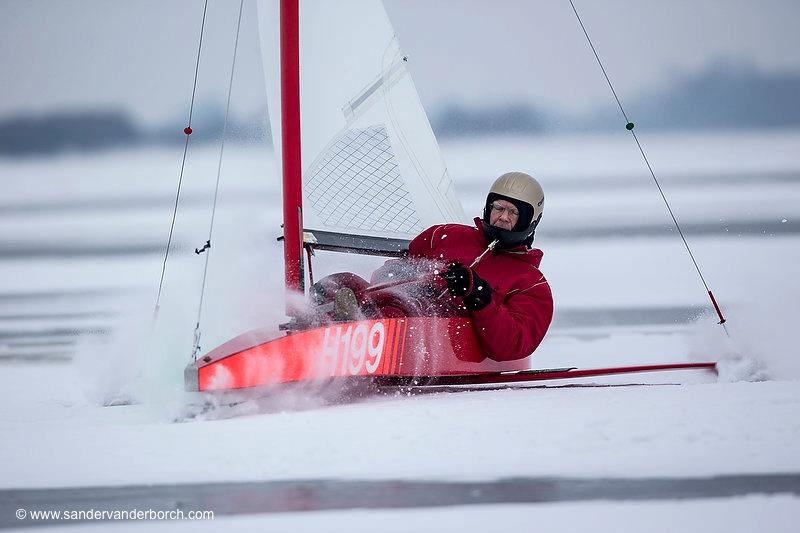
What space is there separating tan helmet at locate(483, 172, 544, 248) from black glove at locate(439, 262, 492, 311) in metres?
0.50

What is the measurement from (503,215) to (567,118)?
19.9 ft

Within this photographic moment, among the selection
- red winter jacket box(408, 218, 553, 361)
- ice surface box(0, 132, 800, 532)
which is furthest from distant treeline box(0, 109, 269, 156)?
red winter jacket box(408, 218, 553, 361)

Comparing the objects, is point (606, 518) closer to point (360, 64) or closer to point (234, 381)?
point (234, 381)

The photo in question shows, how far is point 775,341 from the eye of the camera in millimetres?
3426

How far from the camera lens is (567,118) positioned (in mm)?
9070

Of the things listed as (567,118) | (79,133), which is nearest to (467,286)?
(567,118)

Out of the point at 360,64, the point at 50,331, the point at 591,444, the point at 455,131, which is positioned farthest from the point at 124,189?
the point at 591,444

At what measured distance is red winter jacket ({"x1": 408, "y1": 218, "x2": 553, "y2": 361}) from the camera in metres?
2.88

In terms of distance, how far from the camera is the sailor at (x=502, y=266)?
2818 mm

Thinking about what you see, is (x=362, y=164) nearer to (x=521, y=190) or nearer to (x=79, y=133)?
(x=521, y=190)

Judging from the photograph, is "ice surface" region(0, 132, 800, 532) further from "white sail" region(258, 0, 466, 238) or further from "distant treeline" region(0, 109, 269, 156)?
"distant treeline" region(0, 109, 269, 156)

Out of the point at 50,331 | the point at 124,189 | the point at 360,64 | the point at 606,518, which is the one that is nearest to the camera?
the point at 606,518

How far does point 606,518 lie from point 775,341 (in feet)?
7.47

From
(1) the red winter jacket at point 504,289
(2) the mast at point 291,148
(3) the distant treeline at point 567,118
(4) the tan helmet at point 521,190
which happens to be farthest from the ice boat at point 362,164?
(3) the distant treeline at point 567,118
